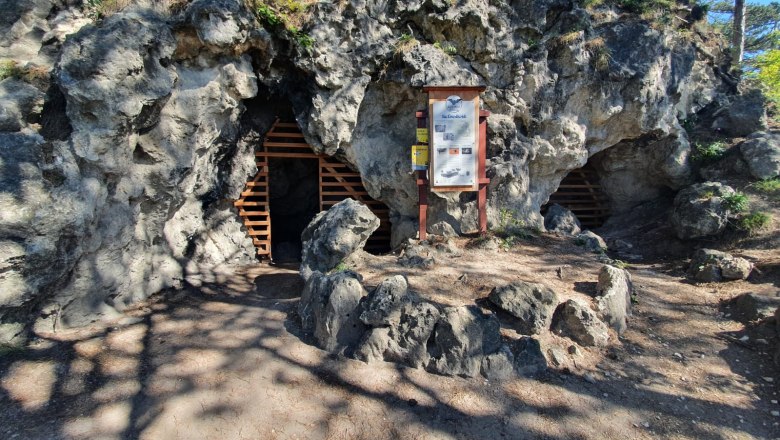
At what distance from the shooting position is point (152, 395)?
12.3 ft

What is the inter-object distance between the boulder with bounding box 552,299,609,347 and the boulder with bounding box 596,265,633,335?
0.94ft

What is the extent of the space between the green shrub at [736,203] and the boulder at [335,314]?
757 centimetres

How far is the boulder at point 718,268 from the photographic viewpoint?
19.7ft

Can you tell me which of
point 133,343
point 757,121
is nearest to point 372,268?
point 133,343

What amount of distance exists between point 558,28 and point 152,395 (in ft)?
33.5

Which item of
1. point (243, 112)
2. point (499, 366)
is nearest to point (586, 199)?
point (499, 366)

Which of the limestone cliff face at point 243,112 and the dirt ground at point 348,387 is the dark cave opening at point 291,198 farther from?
the dirt ground at point 348,387

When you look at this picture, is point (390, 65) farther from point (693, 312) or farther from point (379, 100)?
point (693, 312)

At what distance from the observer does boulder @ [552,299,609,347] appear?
15.0ft

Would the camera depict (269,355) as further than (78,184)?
No

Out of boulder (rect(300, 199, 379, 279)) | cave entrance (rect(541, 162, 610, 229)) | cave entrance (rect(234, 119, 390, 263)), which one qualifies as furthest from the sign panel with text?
cave entrance (rect(541, 162, 610, 229))

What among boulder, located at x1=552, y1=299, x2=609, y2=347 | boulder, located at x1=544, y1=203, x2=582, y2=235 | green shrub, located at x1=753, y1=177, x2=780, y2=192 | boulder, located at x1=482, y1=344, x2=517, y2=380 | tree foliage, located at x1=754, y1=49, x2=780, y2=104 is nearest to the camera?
boulder, located at x1=482, y1=344, x2=517, y2=380

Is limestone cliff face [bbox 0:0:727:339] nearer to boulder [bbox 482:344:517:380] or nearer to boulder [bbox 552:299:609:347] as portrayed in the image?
boulder [bbox 552:299:609:347]

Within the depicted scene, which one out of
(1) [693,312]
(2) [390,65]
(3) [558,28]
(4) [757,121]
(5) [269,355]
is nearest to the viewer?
(5) [269,355]
